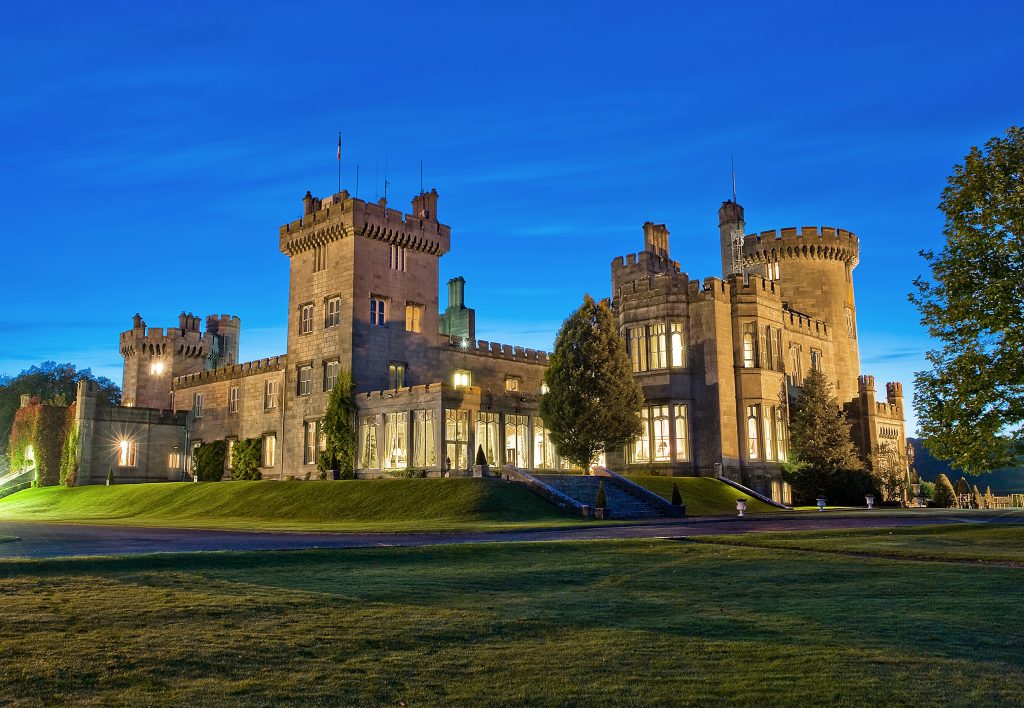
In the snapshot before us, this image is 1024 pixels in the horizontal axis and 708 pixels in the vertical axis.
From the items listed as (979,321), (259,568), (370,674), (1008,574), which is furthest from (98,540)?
(979,321)

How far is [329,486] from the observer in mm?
43875

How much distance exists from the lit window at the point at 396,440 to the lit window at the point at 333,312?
8.13m

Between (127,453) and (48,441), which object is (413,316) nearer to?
(127,453)

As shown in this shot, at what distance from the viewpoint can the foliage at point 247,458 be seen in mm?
59062

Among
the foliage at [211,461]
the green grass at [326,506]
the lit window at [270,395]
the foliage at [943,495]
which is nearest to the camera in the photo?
the green grass at [326,506]

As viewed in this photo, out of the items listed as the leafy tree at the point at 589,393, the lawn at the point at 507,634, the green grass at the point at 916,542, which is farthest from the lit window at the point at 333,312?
the lawn at the point at 507,634

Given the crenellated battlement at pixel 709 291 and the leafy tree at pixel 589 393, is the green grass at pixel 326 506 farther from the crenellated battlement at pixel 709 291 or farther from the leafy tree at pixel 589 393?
the crenellated battlement at pixel 709 291

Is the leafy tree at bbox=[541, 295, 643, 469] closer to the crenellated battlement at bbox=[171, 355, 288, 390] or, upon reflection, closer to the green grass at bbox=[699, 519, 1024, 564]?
the green grass at bbox=[699, 519, 1024, 564]

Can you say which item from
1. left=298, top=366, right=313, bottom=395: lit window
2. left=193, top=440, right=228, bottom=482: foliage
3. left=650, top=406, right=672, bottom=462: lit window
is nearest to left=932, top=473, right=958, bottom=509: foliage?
left=650, top=406, right=672, bottom=462: lit window

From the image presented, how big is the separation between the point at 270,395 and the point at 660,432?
92.5ft

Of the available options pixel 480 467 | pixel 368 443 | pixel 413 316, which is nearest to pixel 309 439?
pixel 368 443

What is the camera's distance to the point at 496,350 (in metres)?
61.2

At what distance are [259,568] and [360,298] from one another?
128 feet

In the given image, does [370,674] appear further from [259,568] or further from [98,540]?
[98,540]
